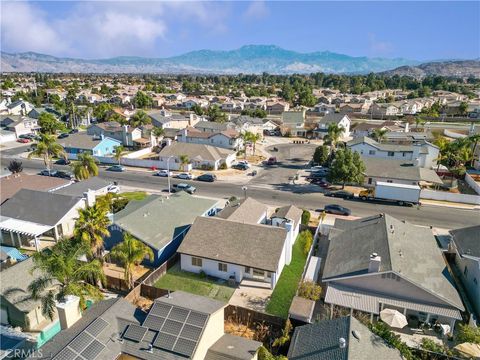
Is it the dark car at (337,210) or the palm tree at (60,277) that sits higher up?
the palm tree at (60,277)

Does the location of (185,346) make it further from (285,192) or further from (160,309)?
→ (285,192)


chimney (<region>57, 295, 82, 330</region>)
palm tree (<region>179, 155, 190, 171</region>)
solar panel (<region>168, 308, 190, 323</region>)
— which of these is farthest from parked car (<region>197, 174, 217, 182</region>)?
chimney (<region>57, 295, 82, 330</region>)

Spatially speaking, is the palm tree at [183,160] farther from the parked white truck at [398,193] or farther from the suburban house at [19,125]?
the suburban house at [19,125]

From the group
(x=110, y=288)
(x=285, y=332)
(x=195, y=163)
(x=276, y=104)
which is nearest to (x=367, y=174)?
(x=195, y=163)

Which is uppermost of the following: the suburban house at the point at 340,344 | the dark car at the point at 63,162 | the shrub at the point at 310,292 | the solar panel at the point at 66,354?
the solar panel at the point at 66,354

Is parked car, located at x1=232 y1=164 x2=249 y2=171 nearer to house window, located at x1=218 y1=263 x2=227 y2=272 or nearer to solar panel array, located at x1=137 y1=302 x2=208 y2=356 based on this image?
house window, located at x1=218 y1=263 x2=227 y2=272

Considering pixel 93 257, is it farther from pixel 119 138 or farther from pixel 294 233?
pixel 119 138

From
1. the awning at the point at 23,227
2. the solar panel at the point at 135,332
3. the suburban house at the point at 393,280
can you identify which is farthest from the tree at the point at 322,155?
the solar panel at the point at 135,332
